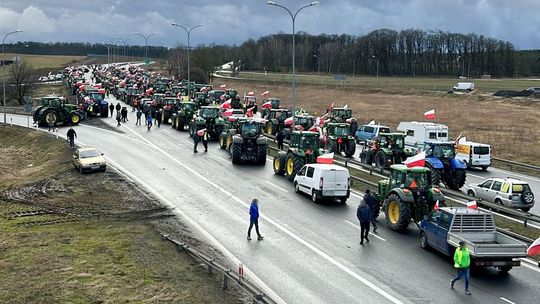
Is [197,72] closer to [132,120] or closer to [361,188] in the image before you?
[132,120]

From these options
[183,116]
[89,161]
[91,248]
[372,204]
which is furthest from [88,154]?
[183,116]

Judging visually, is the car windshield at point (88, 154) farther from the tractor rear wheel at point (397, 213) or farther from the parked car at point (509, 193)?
the parked car at point (509, 193)

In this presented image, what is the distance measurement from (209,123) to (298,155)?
15.4 meters

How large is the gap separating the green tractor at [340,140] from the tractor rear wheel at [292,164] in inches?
341

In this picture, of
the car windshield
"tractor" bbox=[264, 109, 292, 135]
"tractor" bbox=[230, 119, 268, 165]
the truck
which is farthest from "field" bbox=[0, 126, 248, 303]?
the truck

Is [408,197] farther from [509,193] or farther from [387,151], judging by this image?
[387,151]

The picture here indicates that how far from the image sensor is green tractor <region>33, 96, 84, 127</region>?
169 feet

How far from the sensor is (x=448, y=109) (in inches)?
2813

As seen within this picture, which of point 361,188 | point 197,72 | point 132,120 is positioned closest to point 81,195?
point 361,188

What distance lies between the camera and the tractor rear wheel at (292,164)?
1191 inches

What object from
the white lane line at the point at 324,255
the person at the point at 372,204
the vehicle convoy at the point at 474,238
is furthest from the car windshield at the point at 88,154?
the vehicle convoy at the point at 474,238

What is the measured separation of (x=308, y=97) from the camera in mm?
92312

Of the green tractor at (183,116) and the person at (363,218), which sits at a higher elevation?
the green tractor at (183,116)

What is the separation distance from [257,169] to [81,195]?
1049 centimetres
